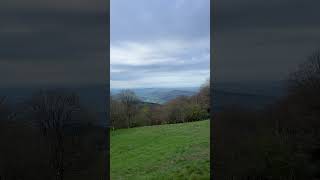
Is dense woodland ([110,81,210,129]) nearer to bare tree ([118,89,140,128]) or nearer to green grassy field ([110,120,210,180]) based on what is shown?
bare tree ([118,89,140,128])

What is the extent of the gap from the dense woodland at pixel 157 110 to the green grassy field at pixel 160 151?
0.15 metres

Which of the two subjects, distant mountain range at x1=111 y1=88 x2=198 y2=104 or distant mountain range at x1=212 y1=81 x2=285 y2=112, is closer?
distant mountain range at x1=212 y1=81 x2=285 y2=112

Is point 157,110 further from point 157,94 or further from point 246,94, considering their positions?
point 246,94

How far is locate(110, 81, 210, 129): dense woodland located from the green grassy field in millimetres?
153

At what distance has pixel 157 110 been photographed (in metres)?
4.55

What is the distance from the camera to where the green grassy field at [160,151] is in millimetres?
4008

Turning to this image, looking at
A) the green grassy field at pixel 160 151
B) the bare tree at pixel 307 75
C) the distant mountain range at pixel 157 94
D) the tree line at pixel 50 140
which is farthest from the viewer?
the distant mountain range at pixel 157 94

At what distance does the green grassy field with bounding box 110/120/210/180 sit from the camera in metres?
4.01

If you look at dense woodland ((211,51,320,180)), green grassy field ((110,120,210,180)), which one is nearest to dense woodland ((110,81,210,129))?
green grassy field ((110,120,210,180))

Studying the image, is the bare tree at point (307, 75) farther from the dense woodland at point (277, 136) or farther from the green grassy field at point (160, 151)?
the green grassy field at point (160, 151)

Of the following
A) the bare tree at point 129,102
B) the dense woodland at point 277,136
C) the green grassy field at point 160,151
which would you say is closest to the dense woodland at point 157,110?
the bare tree at point 129,102

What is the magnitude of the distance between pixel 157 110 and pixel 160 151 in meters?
0.77

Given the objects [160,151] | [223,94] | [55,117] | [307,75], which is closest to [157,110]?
[160,151]

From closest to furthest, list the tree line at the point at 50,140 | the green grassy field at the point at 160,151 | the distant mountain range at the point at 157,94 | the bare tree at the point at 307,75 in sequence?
the tree line at the point at 50,140 < the bare tree at the point at 307,75 < the green grassy field at the point at 160,151 < the distant mountain range at the point at 157,94
